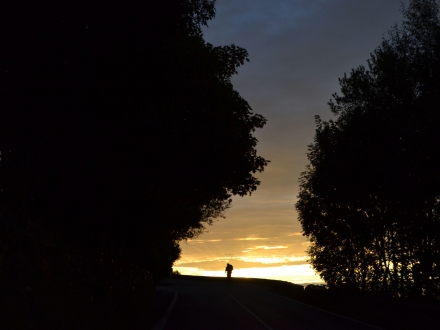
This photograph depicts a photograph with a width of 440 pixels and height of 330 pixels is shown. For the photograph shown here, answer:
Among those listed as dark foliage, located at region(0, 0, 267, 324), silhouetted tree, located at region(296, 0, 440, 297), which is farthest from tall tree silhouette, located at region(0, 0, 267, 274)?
silhouetted tree, located at region(296, 0, 440, 297)

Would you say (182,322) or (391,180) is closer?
(182,322)

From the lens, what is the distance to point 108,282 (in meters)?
16.5

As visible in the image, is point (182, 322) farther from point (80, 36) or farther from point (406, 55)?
point (406, 55)

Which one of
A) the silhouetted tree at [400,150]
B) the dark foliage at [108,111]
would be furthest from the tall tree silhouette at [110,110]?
the silhouetted tree at [400,150]

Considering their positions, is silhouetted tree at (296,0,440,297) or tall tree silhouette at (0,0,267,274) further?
silhouetted tree at (296,0,440,297)

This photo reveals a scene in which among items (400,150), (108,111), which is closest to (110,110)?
(108,111)

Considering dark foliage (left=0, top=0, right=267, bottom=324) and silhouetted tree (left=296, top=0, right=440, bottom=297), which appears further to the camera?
silhouetted tree (left=296, top=0, right=440, bottom=297)

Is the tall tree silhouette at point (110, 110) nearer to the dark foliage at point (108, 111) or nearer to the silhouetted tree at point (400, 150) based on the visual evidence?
the dark foliage at point (108, 111)

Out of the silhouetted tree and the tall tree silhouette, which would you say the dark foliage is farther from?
the silhouetted tree

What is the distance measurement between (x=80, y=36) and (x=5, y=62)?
73.9 inches

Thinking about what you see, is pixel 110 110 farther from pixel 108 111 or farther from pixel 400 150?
pixel 400 150

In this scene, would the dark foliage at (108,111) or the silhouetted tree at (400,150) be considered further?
the silhouetted tree at (400,150)

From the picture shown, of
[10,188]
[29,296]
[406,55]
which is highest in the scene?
[406,55]

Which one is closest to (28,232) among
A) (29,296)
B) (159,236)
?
(29,296)
